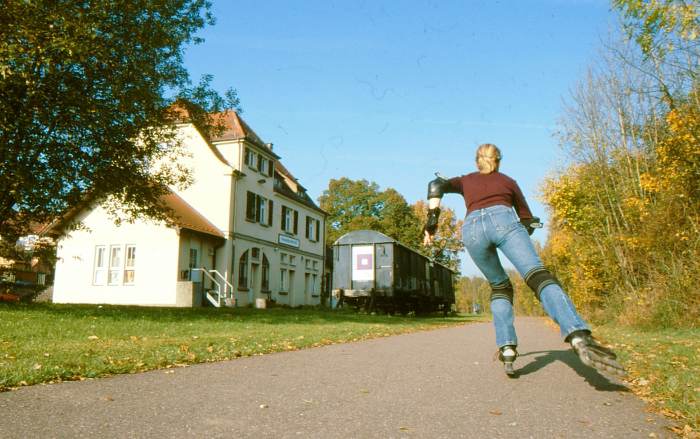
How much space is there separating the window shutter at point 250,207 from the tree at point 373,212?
102ft

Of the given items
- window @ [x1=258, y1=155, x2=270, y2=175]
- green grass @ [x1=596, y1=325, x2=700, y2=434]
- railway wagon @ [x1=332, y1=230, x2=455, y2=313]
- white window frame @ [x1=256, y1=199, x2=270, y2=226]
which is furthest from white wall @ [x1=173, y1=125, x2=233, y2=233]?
green grass @ [x1=596, y1=325, x2=700, y2=434]

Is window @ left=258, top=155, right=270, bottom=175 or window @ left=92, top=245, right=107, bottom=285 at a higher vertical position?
window @ left=258, top=155, right=270, bottom=175

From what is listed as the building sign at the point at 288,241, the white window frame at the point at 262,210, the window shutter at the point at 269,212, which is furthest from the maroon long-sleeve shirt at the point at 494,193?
the building sign at the point at 288,241

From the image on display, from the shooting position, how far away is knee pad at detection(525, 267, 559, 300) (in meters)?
4.51

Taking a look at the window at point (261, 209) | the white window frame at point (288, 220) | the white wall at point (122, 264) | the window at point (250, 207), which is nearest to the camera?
the white wall at point (122, 264)

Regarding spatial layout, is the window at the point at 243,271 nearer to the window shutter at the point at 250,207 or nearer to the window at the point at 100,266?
the window shutter at the point at 250,207

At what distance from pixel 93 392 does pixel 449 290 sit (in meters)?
38.1

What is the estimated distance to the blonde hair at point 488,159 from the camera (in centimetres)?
505

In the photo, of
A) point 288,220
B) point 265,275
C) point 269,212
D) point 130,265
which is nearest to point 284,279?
point 265,275

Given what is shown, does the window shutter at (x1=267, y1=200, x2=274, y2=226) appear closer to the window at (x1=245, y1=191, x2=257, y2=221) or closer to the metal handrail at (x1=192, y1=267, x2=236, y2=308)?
the window at (x1=245, y1=191, x2=257, y2=221)

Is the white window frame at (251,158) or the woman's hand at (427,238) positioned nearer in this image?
the woman's hand at (427,238)

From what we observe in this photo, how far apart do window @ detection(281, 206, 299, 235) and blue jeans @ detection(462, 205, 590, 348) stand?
3169 centimetres

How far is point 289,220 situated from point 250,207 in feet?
18.4

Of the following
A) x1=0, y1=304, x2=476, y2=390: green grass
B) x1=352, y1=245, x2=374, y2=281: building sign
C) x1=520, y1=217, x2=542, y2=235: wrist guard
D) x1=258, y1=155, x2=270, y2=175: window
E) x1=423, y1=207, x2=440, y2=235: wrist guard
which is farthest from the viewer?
x1=258, y1=155, x2=270, y2=175: window
